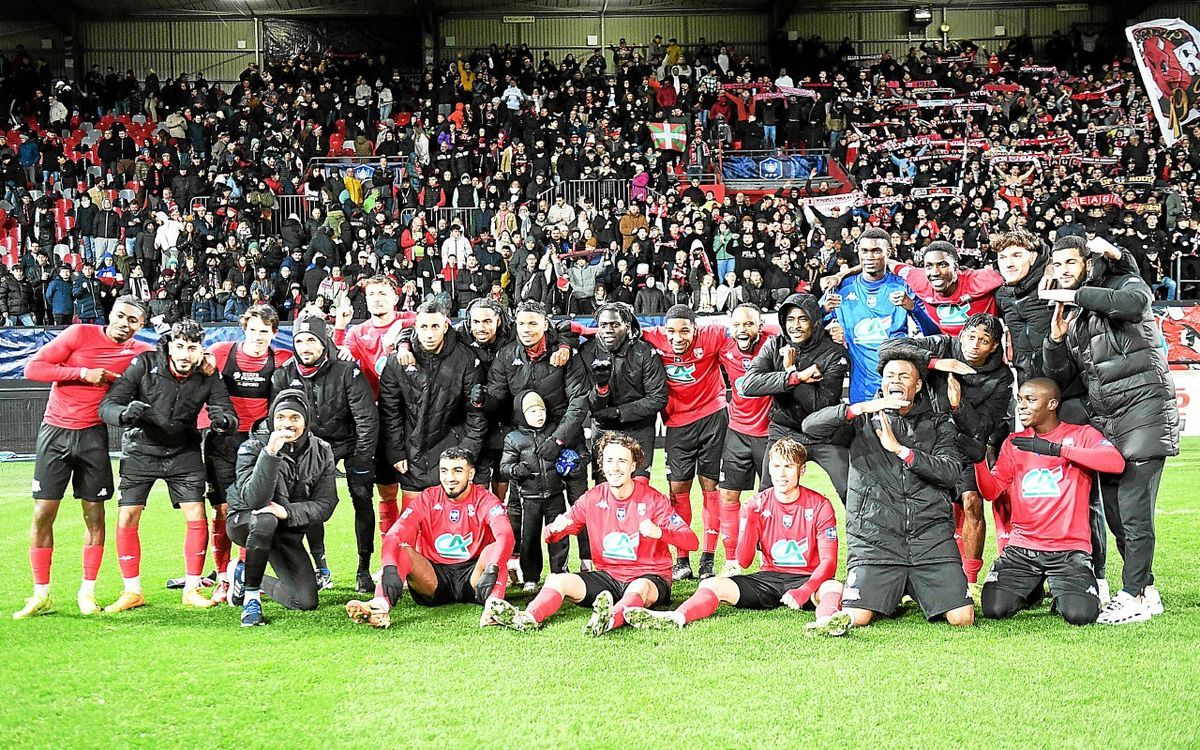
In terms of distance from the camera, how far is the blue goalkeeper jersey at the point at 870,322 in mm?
7125

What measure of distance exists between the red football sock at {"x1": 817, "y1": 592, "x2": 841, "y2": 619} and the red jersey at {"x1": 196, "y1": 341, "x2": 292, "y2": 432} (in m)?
3.80

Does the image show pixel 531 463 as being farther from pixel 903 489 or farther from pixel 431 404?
pixel 903 489

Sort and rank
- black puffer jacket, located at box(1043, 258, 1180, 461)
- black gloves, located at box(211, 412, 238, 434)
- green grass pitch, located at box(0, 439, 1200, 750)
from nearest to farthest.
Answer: green grass pitch, located at box(0, 439, 1200, 750), black puffer jacket, located at box(1043, 258, 1180, 461), black gloves, located at box(211, 412, 238, 434)

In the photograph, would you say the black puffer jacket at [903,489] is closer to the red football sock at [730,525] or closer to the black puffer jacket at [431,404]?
the red football sock at [730,525]

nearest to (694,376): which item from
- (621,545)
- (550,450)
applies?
→ (550,450)

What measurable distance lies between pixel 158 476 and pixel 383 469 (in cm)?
146

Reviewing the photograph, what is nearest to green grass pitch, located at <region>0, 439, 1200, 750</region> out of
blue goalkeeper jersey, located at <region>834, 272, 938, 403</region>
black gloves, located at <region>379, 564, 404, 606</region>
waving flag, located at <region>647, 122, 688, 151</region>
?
black gloves, located at <region>379, 564, 404, 606</region>

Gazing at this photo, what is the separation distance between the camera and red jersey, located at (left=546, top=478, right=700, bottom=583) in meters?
6.36

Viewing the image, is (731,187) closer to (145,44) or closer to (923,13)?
(923,13)

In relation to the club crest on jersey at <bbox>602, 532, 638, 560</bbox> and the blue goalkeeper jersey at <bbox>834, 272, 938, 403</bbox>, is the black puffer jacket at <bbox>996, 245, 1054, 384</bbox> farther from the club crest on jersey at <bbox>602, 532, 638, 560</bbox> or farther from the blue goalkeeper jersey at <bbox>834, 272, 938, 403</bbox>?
the club crest on jersey at <bbox>602, 532, 638, 560</bbox>

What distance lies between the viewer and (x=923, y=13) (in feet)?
103

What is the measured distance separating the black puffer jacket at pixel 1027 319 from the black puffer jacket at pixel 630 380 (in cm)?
229

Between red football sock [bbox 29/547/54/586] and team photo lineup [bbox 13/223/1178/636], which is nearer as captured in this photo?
team photo lineup [bbox 13/223/1178/636]

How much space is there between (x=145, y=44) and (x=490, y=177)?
15.6m
